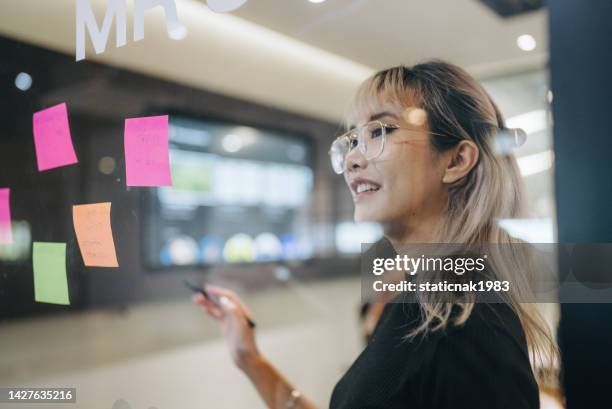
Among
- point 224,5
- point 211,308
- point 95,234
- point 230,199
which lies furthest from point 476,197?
point 230,199

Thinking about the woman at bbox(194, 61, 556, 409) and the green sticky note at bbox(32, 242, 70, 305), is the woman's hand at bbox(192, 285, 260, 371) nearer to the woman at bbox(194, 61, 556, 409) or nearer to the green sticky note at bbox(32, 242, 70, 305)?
the green sticky note at bbox(32, 242, 70, 305)

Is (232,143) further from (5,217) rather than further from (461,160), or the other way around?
(461,160)

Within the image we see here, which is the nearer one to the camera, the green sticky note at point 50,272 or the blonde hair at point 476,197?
the blonde hair at point 476,197

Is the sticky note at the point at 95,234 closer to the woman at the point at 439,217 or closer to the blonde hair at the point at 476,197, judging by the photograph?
the woman at the point at 439,217

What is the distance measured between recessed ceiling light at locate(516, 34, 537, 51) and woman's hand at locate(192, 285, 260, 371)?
92 centimetres

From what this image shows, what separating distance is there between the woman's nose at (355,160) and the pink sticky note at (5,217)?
1025 millimetres

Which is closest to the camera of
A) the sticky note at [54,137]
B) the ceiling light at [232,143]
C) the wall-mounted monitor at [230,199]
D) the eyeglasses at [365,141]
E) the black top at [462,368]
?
the black top at [462,368]

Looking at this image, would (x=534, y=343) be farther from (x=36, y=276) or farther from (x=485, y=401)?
(x=36, y=276)

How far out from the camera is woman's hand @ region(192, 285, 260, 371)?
1303mm

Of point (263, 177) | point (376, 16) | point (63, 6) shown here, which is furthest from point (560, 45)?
point (263, 177)

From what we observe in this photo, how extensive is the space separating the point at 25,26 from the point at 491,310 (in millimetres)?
1580

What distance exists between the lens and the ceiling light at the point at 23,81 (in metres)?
1.41

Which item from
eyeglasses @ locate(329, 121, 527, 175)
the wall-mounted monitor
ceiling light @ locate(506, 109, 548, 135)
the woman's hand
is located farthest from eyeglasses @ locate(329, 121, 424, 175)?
the wall-mounted monitor

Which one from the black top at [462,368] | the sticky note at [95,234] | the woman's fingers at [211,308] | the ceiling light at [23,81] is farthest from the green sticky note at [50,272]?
the black top at [462,368]
